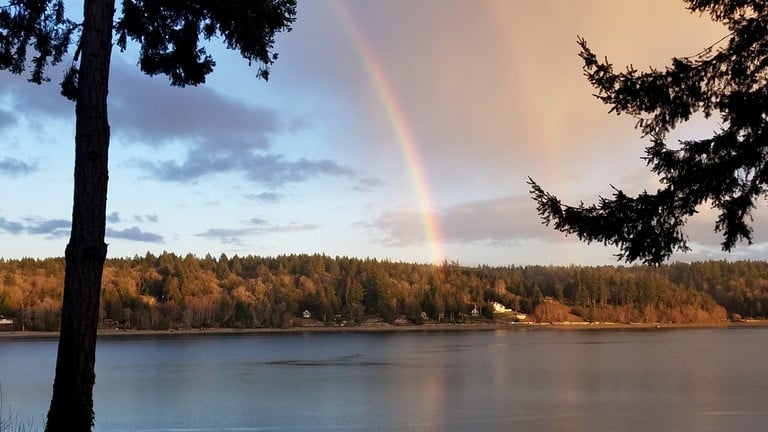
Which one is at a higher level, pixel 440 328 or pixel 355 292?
pixel 355 292

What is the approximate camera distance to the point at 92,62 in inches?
255

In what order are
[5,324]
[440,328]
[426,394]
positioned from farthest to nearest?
[440,328]
[5,324]
[426,394]

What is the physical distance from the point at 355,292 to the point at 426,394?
301 feet

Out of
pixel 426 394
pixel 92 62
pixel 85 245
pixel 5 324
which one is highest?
pixel 92 62

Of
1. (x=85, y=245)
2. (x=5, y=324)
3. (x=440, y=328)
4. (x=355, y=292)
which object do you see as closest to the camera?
(x=85, y=245)

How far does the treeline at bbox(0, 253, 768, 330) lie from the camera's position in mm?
108062

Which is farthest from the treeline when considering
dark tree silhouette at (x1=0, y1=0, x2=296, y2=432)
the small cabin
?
dark tree silhouette at (x1=0, y1=0, x2=296, y2=432)

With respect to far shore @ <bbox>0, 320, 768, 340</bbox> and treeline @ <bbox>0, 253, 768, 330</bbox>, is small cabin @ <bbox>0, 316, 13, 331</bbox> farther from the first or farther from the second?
far shore @ <bbox>0, 320, 768, 340</bbox>

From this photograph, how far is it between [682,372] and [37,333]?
86.7 metres

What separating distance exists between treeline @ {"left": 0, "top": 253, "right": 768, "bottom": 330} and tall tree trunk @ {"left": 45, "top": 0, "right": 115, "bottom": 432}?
100 metres

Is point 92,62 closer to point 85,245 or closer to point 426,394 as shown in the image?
point 85,245

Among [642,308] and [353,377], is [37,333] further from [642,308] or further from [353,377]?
[642,308]

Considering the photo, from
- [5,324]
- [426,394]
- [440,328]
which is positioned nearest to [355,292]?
[440,328]

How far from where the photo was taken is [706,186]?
7.01 m
